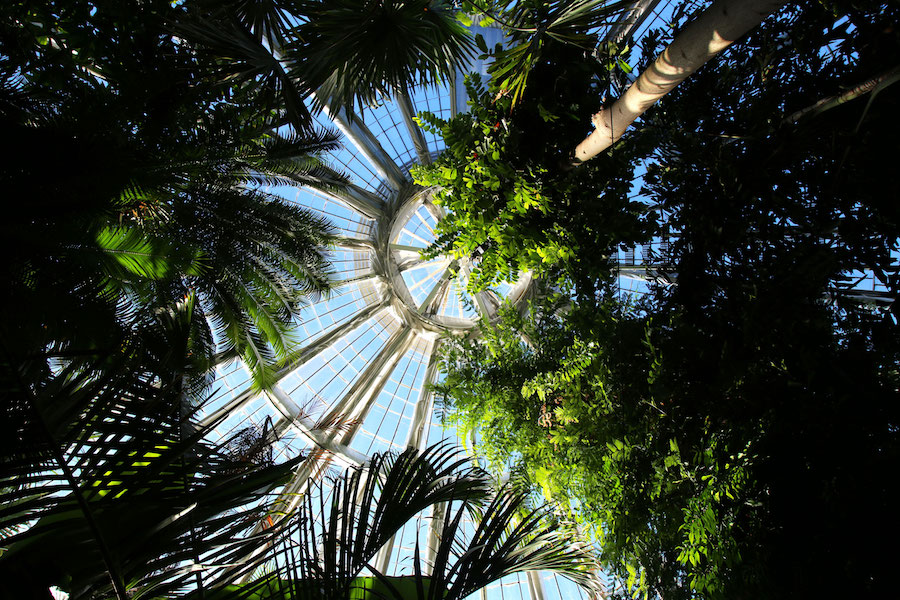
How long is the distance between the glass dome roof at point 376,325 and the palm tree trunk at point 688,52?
6.75 meters

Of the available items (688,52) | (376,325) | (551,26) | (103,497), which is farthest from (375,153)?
(103,497)

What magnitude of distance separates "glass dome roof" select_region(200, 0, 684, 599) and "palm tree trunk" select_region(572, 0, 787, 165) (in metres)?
6.75

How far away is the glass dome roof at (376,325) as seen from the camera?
422 inches

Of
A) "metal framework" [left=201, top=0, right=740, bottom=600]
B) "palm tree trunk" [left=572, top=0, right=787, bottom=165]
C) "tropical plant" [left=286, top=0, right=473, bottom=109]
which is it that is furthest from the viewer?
"metal framework" [left=201, top=0, right=740, bottom=600]


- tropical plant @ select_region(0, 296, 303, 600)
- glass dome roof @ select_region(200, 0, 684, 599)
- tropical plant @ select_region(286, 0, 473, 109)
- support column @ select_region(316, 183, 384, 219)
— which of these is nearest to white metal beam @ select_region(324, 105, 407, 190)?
glass dome roof @ select_region(200, 0, 684, 599)

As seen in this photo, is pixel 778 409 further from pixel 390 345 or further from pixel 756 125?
pixel 390 345

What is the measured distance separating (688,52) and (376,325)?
42.4 ft

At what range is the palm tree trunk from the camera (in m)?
1.99

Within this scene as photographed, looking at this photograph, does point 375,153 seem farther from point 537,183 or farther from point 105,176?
point 537,183

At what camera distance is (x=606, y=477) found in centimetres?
339

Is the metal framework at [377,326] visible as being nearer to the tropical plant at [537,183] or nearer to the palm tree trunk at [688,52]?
the tropical plant at [537,183]

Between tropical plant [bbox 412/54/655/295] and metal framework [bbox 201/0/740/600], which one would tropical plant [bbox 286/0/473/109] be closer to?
tropical plant [bbox 412/54/655/295]

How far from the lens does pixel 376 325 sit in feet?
47.6

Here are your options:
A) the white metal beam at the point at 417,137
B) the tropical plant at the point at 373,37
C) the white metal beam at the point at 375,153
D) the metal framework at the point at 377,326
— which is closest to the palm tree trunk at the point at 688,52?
the tropical plant at the point at 373,37
